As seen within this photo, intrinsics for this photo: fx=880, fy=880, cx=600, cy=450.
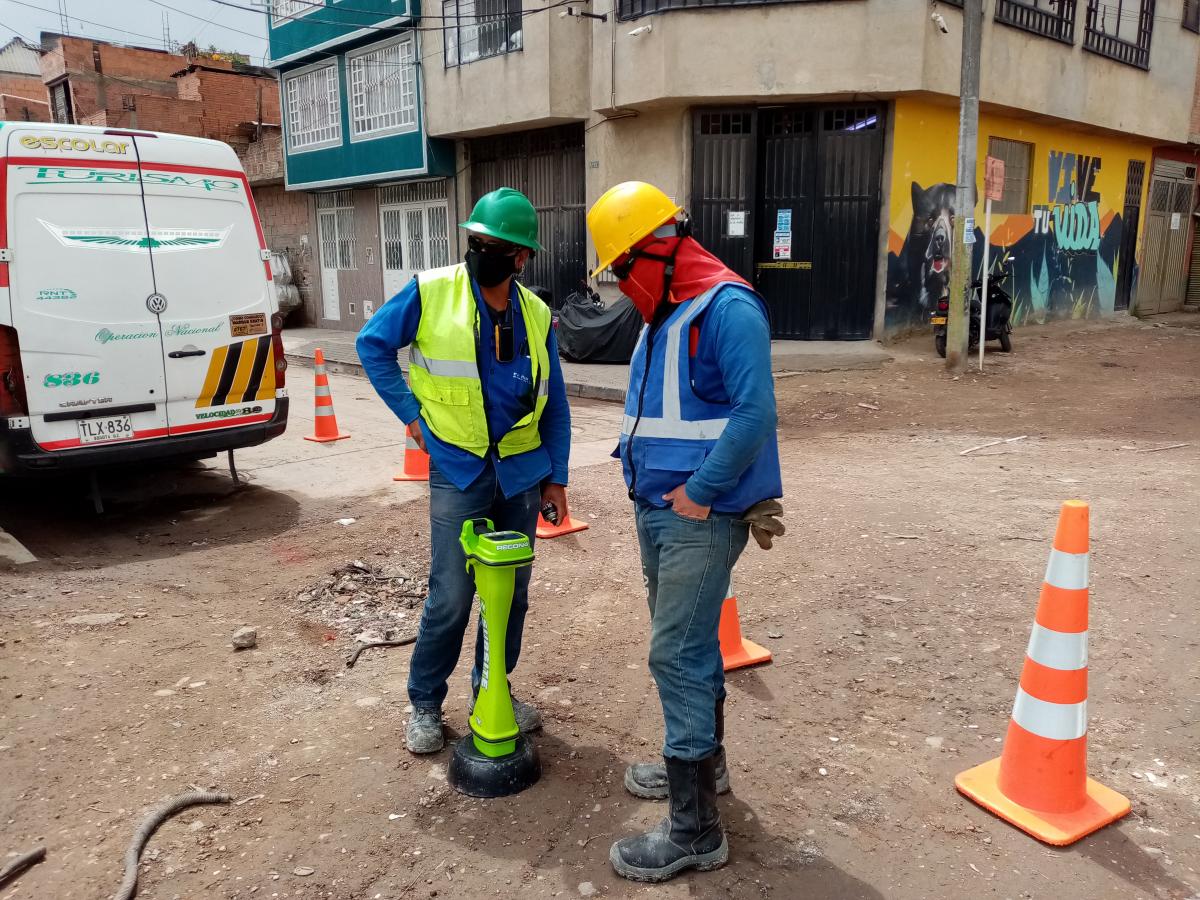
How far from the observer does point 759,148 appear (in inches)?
511

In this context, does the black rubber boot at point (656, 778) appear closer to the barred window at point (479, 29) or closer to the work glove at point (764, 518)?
the work glove at point (764, 518)

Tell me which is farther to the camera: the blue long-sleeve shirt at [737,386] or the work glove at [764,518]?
the work glove at [764,518]

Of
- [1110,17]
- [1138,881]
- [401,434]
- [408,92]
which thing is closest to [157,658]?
[1138,881]

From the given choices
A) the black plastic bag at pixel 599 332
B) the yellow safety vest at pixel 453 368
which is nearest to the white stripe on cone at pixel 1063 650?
the yellow safety vest at pixel 453 368

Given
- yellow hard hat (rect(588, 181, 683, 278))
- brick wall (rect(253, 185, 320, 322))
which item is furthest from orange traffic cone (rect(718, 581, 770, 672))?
brick wall (rect(253, 185, 320, 322))

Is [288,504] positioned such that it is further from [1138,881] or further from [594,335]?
[594,335]

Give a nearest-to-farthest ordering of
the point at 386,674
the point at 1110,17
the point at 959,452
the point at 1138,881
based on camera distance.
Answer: the point at 1138,881, the point at 386,674, the point at 959,452, the point at 1110,17

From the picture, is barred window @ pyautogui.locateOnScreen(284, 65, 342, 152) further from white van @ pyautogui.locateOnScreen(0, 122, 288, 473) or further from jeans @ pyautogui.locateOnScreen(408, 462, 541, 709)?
jeans @ pyautogui.locateOnScreen(408, 462, 541, 709)

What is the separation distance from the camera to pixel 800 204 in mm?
13000

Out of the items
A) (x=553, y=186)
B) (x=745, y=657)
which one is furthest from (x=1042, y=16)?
(x=745, y=657)

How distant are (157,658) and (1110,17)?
62.6 feet

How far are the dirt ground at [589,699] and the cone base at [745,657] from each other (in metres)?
0.06

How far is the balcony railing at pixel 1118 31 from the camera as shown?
15.8 meters

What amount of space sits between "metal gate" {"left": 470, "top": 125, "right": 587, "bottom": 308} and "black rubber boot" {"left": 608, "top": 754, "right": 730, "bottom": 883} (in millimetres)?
13030
